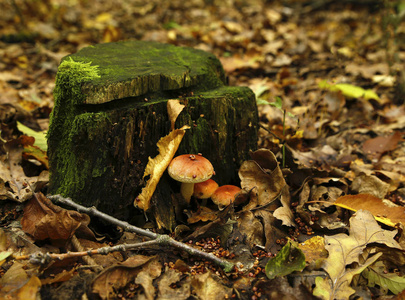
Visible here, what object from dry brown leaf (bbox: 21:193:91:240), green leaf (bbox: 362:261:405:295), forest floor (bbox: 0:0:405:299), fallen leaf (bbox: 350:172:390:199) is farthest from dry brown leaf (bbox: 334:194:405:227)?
dry brown leaf (bbox: 21:193:91:240)

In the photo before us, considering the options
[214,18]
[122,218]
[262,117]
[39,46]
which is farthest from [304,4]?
[122,218]

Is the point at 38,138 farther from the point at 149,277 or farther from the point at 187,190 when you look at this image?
the point at 149,277

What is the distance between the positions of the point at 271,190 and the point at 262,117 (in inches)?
77.2

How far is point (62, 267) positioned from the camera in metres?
2.27

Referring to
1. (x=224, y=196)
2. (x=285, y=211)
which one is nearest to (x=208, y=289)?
(x=224, y=196)

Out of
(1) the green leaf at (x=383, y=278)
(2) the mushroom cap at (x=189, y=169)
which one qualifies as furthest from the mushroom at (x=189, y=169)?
(1) the green leaf at (x=383, y=278)

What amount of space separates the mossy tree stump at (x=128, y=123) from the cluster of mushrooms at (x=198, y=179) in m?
0.20

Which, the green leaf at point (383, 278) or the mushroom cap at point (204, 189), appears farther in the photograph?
the mushroom cap at point (204, 189)

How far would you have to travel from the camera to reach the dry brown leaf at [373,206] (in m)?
2.69

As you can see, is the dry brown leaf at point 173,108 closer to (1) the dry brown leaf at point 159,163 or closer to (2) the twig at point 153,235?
(1) the dry brown leaf at point 159,163

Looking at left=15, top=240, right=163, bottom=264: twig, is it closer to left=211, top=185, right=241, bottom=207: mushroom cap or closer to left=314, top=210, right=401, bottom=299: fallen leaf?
left=211, top=185, right=241, bottom=207: mushroom cap

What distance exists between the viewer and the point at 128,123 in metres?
2.64

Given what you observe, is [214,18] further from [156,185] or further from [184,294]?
[184,294]

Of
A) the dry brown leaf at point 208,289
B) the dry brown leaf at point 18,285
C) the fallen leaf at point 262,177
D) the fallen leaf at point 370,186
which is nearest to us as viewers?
the dry brown leaf at point 18,285
